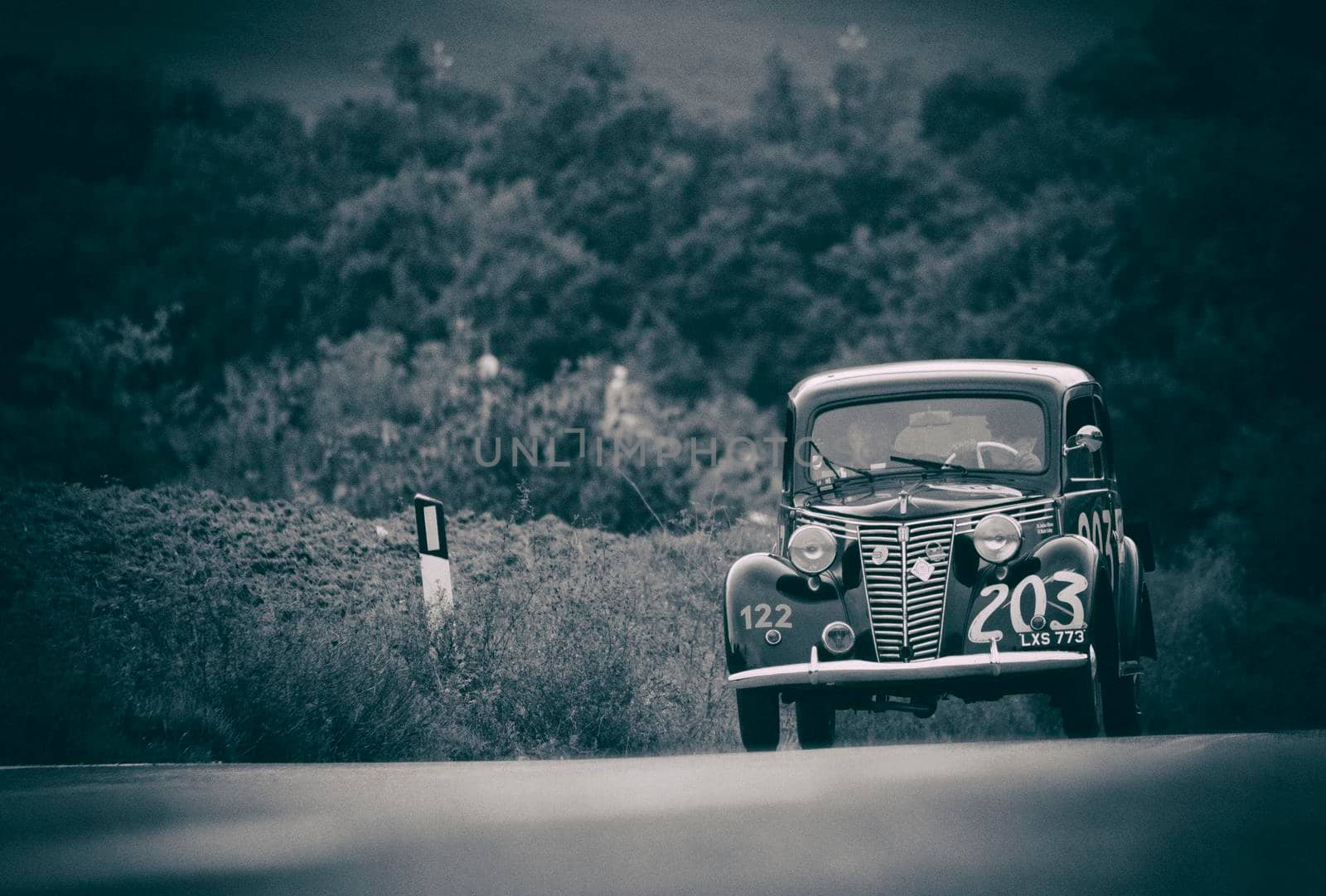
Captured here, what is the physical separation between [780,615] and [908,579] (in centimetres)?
75

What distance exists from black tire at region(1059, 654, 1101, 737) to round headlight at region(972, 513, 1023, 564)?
0.74m

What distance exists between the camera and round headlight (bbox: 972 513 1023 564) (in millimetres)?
9297

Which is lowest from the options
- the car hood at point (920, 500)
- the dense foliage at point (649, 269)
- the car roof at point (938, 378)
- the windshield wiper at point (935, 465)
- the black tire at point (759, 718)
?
the black tire at point (759, 718)

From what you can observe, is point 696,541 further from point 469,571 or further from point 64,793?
point 64,793

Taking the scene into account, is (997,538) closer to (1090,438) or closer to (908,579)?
(908,579)

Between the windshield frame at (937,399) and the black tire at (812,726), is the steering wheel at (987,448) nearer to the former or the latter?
the windshield frame at (937,399)

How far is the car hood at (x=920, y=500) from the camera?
9.53 m

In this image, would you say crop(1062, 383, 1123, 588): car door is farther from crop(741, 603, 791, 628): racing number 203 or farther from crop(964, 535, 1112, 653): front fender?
crop(741, 603, 791, 628): racing number 203

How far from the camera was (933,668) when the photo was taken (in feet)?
29.3

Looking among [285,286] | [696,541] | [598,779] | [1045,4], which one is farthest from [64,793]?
[1045,4]

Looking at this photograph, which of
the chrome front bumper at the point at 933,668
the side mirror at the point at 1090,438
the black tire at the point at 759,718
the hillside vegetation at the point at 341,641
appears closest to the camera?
the chrome front bumper at the point at 933,668

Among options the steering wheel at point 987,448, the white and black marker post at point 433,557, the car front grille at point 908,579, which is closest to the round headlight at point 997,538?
the car front grille at point 908,579

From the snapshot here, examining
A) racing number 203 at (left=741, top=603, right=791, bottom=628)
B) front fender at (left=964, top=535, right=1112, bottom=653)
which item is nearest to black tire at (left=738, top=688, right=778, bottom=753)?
racing number 203 at (left=741, top=603, right=791, bottom=628)

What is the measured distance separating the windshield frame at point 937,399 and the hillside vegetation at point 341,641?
191 centimetres
